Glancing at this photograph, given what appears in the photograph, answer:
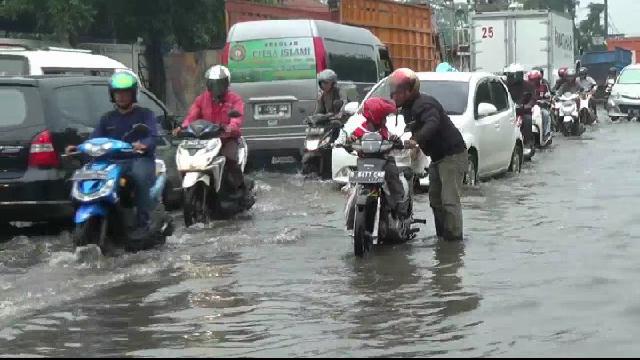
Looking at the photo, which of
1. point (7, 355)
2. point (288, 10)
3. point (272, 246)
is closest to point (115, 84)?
point (272, 246)

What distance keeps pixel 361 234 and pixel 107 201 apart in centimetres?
209

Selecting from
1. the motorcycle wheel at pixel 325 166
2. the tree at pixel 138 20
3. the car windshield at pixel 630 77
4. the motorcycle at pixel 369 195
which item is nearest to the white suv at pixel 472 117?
the motorcycle wheel at pixel 325 166

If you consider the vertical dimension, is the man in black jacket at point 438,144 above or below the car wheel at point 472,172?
above

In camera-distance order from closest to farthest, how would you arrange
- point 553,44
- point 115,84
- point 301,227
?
point 115,84
point 301,227
point 553,44

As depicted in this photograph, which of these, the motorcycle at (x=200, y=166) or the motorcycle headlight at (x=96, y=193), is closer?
the motorcycle headlight at (x=96, y=193)

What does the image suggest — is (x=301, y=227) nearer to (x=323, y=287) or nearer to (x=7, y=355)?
(x=323, y=287)

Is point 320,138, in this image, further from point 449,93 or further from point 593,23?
point 593,23

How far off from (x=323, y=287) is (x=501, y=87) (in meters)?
9.34

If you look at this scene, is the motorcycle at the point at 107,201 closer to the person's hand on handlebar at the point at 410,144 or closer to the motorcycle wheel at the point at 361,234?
the motorcycle wheel at the point at 361,234

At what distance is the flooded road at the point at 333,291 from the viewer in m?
6.41

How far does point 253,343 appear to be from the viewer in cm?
645

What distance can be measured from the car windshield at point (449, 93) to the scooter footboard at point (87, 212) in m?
6.73

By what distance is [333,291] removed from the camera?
7973mm

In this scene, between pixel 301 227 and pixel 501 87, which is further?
pixel 501 87
